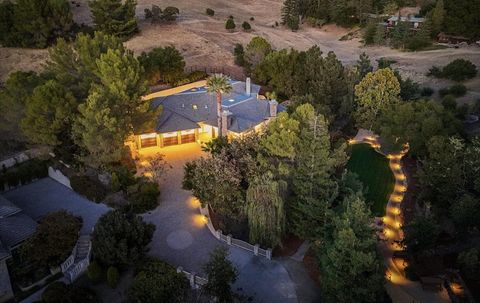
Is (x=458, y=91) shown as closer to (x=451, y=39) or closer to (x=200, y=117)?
(x=451, y=39)

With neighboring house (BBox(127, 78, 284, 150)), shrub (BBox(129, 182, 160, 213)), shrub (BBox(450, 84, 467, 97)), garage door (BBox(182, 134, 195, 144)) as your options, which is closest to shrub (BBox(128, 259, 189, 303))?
shrub (BBox(129, 182, 160, 213))

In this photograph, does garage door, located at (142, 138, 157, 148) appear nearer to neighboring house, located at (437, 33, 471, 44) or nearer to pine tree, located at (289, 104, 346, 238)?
pine tree, located at (289, 104, 346, 238)

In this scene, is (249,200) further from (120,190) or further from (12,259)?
(12,259)

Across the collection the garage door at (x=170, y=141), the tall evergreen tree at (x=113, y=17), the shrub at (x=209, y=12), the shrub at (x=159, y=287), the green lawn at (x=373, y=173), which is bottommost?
the green lawn at (x=373, y=173)

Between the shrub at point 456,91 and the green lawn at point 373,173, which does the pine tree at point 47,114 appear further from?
the shrub at point 456,91

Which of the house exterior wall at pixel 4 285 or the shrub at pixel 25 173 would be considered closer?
the house exterior wall at pixel 4 285

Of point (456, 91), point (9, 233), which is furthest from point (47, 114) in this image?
point (456, 91)

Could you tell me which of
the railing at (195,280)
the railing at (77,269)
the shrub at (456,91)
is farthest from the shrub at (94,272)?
the shrub at (456,91)
